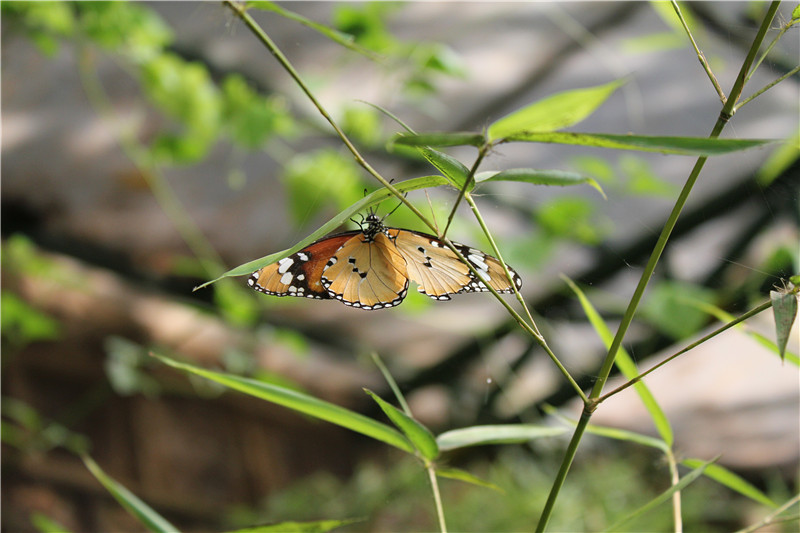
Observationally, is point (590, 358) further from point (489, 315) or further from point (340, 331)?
point (340, 331)

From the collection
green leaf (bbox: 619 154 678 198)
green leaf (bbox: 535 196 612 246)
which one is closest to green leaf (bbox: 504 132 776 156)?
green leaf (bbox: 535 196 612 246)

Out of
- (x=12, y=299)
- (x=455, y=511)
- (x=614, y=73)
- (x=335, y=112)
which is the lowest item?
(x=455, y=511)

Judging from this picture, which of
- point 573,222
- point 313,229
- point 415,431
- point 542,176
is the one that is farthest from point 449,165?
point 313,229

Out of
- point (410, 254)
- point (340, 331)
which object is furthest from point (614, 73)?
point (410, 254)

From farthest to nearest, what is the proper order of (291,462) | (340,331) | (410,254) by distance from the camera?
(291,462) → (340,331) → (410,254)

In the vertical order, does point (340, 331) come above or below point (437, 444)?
above

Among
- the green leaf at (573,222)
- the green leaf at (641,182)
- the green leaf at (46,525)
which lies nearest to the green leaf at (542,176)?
the green leaf at (46,525)

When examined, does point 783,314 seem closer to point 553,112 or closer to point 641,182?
point 553,112

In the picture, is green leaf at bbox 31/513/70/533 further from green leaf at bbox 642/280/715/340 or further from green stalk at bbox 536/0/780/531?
green leaf at bbox 642/280/715/340

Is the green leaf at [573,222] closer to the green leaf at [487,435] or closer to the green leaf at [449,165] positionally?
the green leaf at [487,435]
